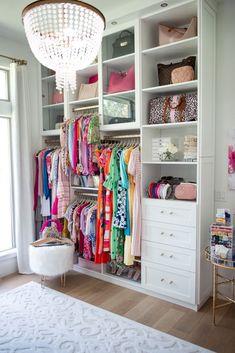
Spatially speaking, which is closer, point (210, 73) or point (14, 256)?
point (210, 73)

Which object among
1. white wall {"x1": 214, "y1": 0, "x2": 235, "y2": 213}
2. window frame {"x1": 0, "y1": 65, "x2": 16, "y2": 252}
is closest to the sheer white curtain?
window frame {"x1": 0, "y1": 65, "x2": 16, "y2": 252}

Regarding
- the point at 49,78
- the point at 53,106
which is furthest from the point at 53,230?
the point at 49,78

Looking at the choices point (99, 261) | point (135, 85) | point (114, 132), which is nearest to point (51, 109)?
point (114, 132)

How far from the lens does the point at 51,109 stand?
3.94m

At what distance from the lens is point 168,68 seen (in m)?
2.86

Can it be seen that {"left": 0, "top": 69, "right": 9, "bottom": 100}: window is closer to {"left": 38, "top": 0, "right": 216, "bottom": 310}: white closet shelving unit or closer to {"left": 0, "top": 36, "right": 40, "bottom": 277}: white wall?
{"left": 0, "top": 36, "right": 40, "bottom": 277}: white wall

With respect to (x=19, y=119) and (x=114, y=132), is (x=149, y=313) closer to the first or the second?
(x=114, y=132)

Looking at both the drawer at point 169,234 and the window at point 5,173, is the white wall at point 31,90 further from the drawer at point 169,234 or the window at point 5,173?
the drawer at point 169,234

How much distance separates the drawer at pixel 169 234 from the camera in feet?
8.78

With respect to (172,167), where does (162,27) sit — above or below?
above

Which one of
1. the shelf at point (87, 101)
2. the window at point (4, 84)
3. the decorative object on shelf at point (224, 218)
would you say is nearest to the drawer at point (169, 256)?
the decorative object on shelf at point (224, 218)

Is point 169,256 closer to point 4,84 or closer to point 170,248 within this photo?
point 170,248

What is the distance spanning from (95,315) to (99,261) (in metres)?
0.68

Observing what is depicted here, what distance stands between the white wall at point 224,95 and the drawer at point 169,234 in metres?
0.50
